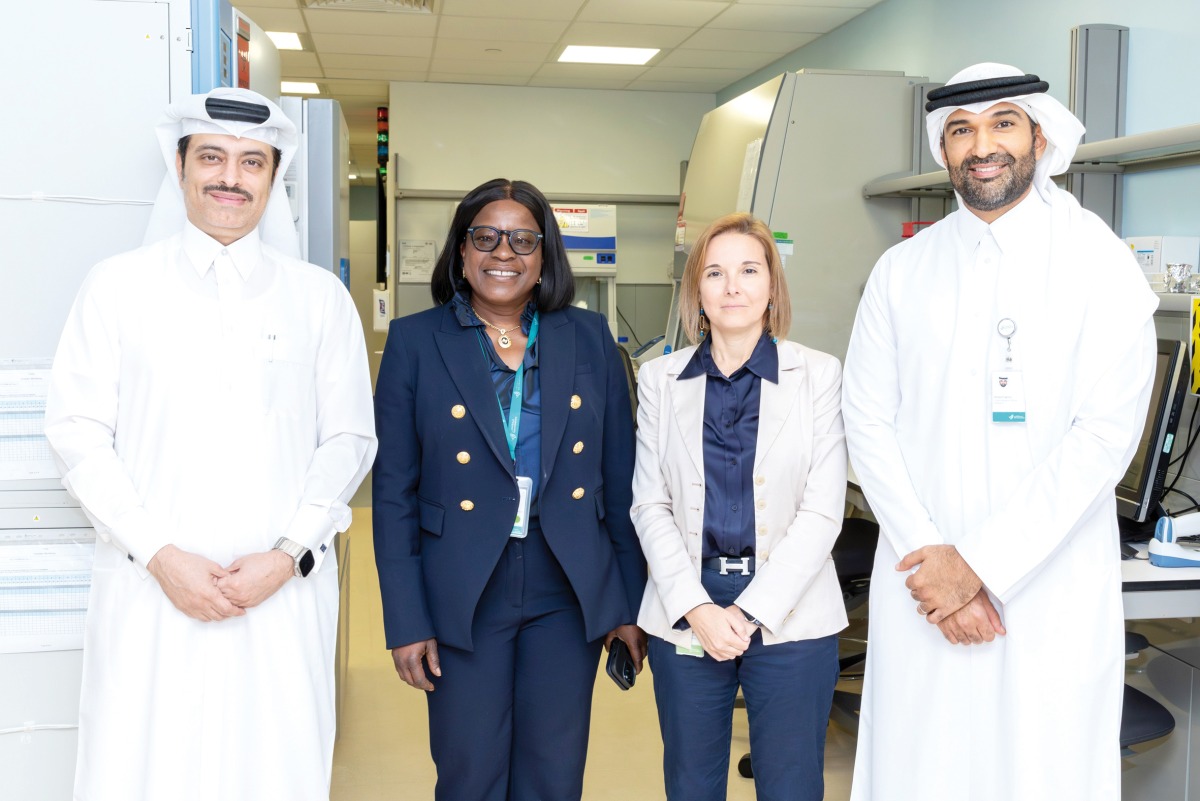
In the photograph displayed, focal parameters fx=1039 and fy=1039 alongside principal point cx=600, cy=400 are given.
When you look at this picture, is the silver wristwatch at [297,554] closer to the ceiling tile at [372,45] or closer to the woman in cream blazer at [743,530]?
the woman in cream blazer at [743,530]

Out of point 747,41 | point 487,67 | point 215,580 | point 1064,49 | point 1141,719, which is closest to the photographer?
point 215,580

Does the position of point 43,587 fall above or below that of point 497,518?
below

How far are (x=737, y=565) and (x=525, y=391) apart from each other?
524 millimetres

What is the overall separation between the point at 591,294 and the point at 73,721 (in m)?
→ 5.42

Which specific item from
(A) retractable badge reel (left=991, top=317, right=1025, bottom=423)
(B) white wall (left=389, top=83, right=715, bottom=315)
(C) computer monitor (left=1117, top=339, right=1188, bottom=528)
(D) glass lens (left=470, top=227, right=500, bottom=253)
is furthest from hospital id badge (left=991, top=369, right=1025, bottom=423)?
(B) white wall (left=389, top=83, right=715, bottom=315)

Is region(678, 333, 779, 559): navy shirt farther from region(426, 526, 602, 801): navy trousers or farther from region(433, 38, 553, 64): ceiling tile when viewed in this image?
region(433, 38, 553, 64): ceiling tile

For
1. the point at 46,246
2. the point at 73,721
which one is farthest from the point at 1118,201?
the point at 73,721

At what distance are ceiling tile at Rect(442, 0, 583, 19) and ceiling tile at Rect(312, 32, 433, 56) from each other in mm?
713

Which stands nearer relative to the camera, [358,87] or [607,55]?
[607,55]

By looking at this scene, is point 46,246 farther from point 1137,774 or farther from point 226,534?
point 1137,774

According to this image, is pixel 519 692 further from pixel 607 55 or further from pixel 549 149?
pixel 549 149

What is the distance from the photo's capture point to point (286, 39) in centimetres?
621

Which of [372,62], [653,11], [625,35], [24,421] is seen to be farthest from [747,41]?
[24,421]

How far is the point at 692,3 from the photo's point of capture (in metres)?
5.30
